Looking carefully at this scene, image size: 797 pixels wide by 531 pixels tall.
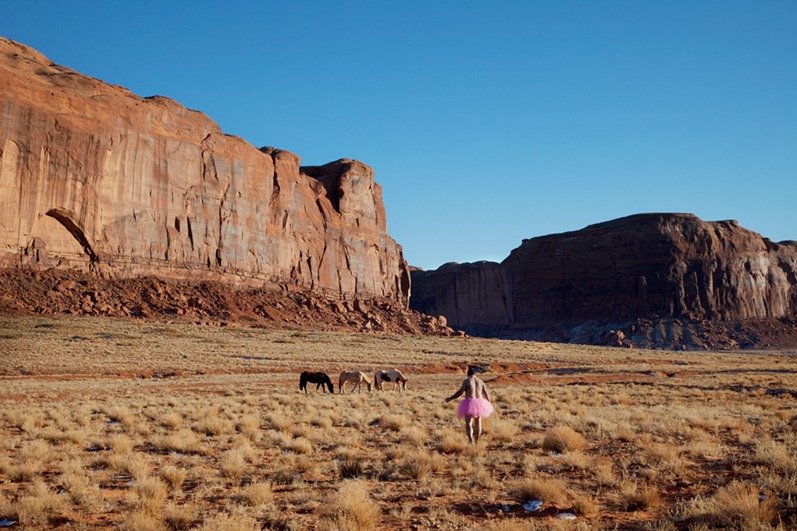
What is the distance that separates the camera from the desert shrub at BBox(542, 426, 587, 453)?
1247 cm

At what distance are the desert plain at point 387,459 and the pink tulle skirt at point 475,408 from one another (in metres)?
0.61

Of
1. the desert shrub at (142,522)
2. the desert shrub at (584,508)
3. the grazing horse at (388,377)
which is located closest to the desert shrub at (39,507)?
the desert shrub at (142,522)

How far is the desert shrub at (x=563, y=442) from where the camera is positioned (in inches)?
491

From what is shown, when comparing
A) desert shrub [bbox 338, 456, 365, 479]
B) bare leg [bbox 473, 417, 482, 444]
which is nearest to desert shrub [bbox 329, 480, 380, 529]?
desert shrub [bbox 338, 456, 365, 479]

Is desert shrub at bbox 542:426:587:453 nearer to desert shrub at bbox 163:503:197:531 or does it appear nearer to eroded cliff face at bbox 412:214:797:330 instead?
desert shrub at bbox 163:503:197:531

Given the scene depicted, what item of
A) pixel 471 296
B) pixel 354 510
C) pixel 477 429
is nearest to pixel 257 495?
pixel 354 510

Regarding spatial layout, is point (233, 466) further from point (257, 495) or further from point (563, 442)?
point (563, 442)

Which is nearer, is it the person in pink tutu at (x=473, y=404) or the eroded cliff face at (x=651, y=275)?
the person in pink tutu at (x=473, y=404)

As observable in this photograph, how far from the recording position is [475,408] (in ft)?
41.8

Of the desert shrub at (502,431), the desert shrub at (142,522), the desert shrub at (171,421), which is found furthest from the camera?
the desert shrub at (171,421)

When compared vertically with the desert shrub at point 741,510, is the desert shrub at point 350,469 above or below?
below

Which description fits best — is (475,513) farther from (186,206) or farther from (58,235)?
(186,206)

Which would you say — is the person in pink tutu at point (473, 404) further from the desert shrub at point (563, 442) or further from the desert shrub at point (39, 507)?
the desert shrub at point (39, 507)

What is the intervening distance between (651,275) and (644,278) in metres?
1.69
